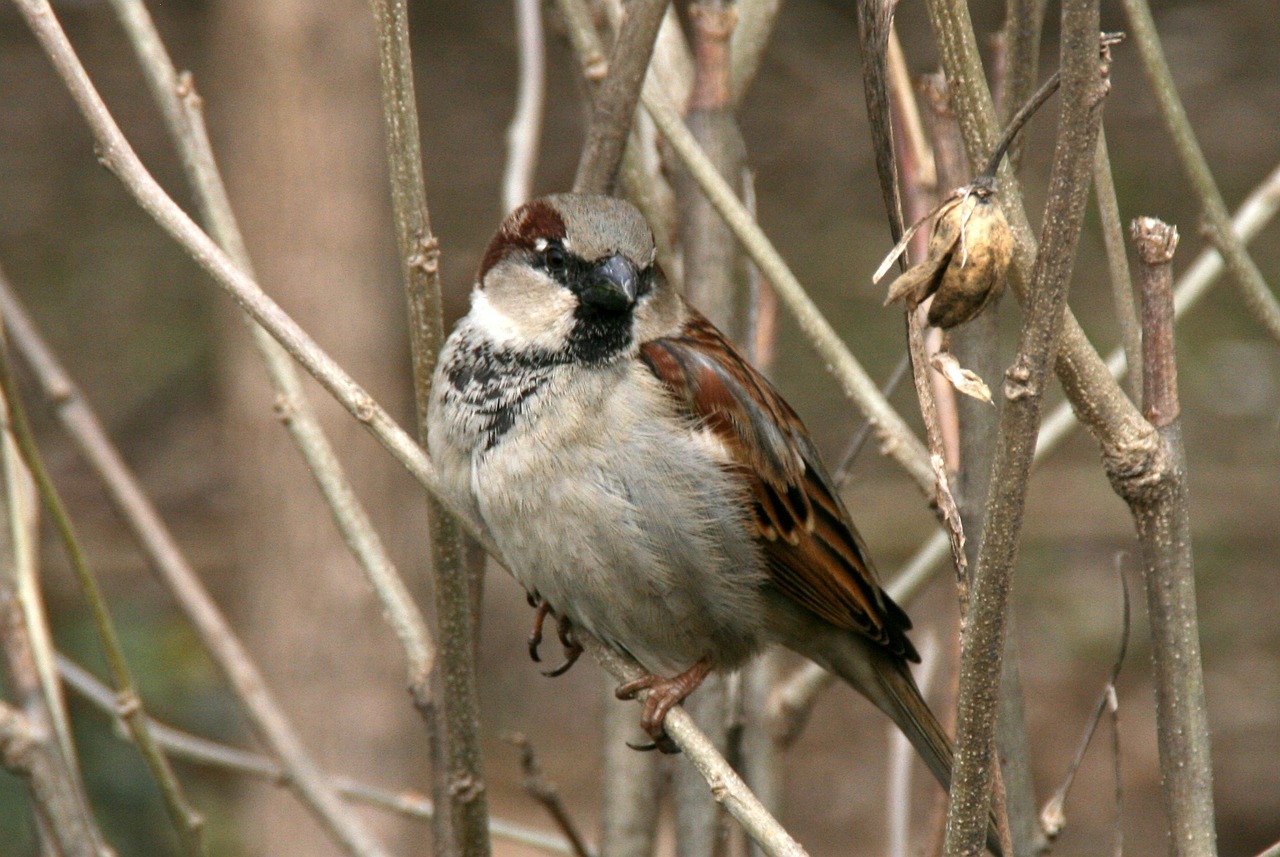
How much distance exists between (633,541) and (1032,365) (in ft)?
3.21

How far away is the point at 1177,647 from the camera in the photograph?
1275mm

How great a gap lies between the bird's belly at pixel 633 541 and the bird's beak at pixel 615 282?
18 cm

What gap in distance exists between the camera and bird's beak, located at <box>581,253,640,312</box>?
198 centimetres

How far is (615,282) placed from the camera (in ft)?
6.51

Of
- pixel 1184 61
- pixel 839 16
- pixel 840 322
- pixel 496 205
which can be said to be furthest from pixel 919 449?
pixel 1184 61

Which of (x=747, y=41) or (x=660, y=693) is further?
(x=747, y=41)

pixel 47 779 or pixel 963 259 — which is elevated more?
pixel 963 259

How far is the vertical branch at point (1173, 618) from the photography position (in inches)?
49.8

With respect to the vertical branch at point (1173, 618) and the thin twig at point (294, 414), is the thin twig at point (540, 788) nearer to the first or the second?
the thin twig at point (294, 414)

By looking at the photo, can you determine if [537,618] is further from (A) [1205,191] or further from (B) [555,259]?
(A) [1205,191]

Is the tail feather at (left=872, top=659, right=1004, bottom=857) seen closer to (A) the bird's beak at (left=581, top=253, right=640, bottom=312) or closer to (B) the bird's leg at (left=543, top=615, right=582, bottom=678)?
(B) the bird's leg at (left=543, top=615, right=582, bottom=678)

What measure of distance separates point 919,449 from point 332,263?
3238mm

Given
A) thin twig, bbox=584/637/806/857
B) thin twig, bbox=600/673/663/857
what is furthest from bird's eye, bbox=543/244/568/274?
thin twig, bbox=584/637/806/857

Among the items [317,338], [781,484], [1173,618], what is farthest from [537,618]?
[317,338]
